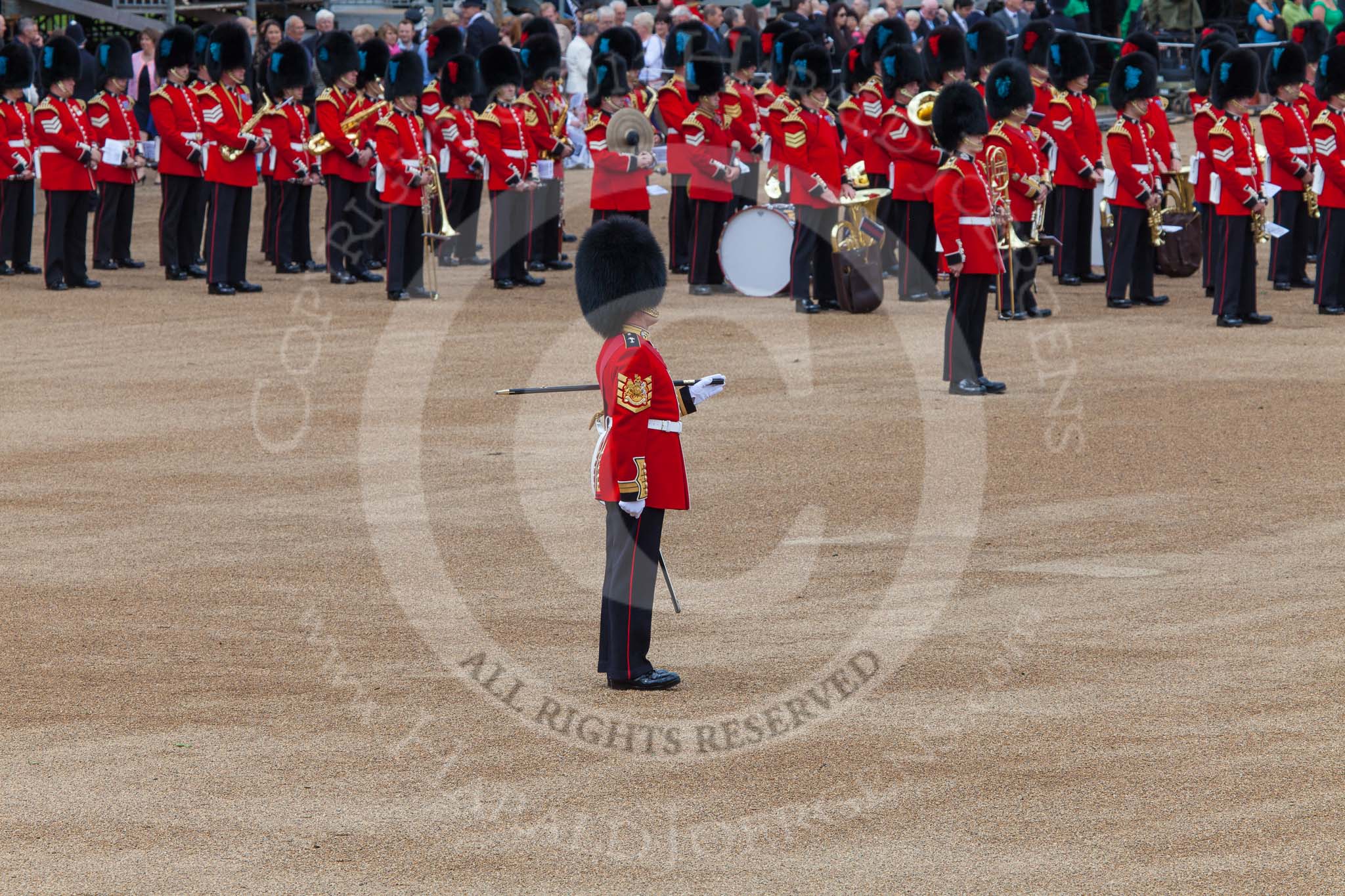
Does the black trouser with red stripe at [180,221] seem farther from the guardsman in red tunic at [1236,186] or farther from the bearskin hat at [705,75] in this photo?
the guardsman in red tunic at [1236,186]

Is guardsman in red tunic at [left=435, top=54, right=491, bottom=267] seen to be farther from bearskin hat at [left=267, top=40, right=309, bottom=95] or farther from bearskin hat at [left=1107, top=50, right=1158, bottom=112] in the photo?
bearskin hat at [left=1107, top=50, right=1158, bottom=112]

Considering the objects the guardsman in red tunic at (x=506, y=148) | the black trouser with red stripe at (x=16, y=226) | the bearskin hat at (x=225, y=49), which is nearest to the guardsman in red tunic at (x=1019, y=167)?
the guardsman in red tunic at (x=506, y=148)

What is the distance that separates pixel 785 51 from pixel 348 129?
2934 millimetres

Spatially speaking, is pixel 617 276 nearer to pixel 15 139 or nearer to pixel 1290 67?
pixel 1290 67

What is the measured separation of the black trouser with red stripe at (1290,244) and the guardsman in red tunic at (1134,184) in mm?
1037

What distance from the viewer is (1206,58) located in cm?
1323

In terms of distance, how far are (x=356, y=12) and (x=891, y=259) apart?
1219cm

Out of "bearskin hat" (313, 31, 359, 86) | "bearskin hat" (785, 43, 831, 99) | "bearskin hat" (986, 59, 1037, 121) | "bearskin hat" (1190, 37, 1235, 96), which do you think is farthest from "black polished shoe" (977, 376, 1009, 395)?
"bearskin hat" (313, 31, 359, 86)

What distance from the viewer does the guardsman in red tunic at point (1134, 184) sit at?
12.1m

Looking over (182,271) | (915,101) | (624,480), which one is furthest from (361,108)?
(624,480)

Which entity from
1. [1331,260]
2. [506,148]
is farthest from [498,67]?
[1331,260]

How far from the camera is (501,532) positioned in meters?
6.77

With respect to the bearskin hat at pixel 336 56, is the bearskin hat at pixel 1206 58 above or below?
above

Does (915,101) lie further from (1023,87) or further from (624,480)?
(624,480)
